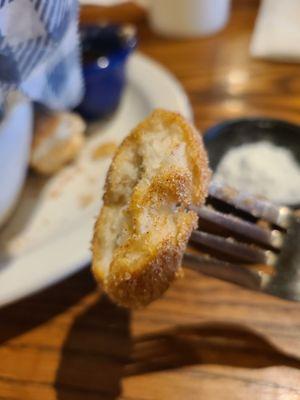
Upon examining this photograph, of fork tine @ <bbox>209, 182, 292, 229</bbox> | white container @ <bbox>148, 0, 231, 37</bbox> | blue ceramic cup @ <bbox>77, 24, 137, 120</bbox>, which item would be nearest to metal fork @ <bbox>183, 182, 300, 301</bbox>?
fork tine @ <bbox>209, 182, 292, 229</bbox>

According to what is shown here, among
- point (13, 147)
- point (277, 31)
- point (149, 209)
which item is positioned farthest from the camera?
point (277, 31)

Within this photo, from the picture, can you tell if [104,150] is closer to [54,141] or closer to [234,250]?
[54,141]

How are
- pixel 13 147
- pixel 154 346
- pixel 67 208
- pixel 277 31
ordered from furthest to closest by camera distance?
pixel 277 31
pixel 67 208
pixel 13 147
pixel 154 346

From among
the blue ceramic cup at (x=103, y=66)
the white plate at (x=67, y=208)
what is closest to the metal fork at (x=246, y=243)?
the white plate at (x=67, y=208)

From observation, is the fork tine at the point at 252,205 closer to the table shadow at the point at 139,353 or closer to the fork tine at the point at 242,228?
the fork tine at the point at 242,228

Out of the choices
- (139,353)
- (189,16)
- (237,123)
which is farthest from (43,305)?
(189,16)

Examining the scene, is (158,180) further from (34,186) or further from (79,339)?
(34,186)
